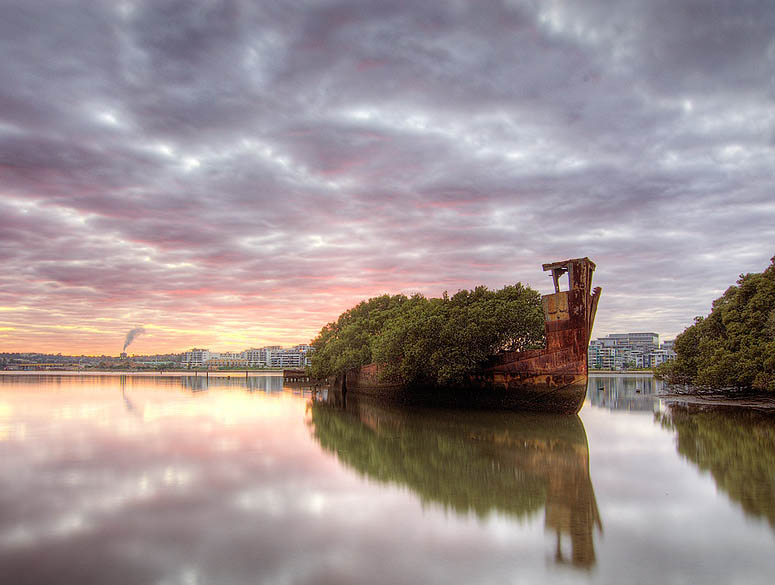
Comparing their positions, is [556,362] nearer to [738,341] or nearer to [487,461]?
[487,461]

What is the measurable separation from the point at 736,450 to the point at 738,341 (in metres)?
18.6

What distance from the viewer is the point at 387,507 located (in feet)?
34.0

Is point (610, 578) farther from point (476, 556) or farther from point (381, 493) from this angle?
point (381, 493)

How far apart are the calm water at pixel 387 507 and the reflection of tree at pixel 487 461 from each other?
2.8 inches

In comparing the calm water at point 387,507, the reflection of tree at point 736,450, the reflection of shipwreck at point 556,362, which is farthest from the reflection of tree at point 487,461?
the reflection of tree at point 736,450

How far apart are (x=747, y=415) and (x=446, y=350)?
15.5 metres

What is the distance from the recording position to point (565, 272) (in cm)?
2598

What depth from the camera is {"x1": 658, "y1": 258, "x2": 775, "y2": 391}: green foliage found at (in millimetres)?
30109

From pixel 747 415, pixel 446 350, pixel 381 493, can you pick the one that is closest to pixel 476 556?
pixel 381 493

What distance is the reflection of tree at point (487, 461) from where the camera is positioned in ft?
33.1

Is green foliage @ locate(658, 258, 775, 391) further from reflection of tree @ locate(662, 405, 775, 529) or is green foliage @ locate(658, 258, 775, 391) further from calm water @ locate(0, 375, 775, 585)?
calm water @ locate(0, 375, 775, 585)

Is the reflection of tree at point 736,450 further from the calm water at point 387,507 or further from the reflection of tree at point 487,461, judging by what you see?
the reflection of tree at point 487,461

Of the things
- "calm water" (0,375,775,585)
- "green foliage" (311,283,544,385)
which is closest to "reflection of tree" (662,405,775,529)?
"calm water" (0,375,775,585)

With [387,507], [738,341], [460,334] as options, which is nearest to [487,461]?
[387,507]
